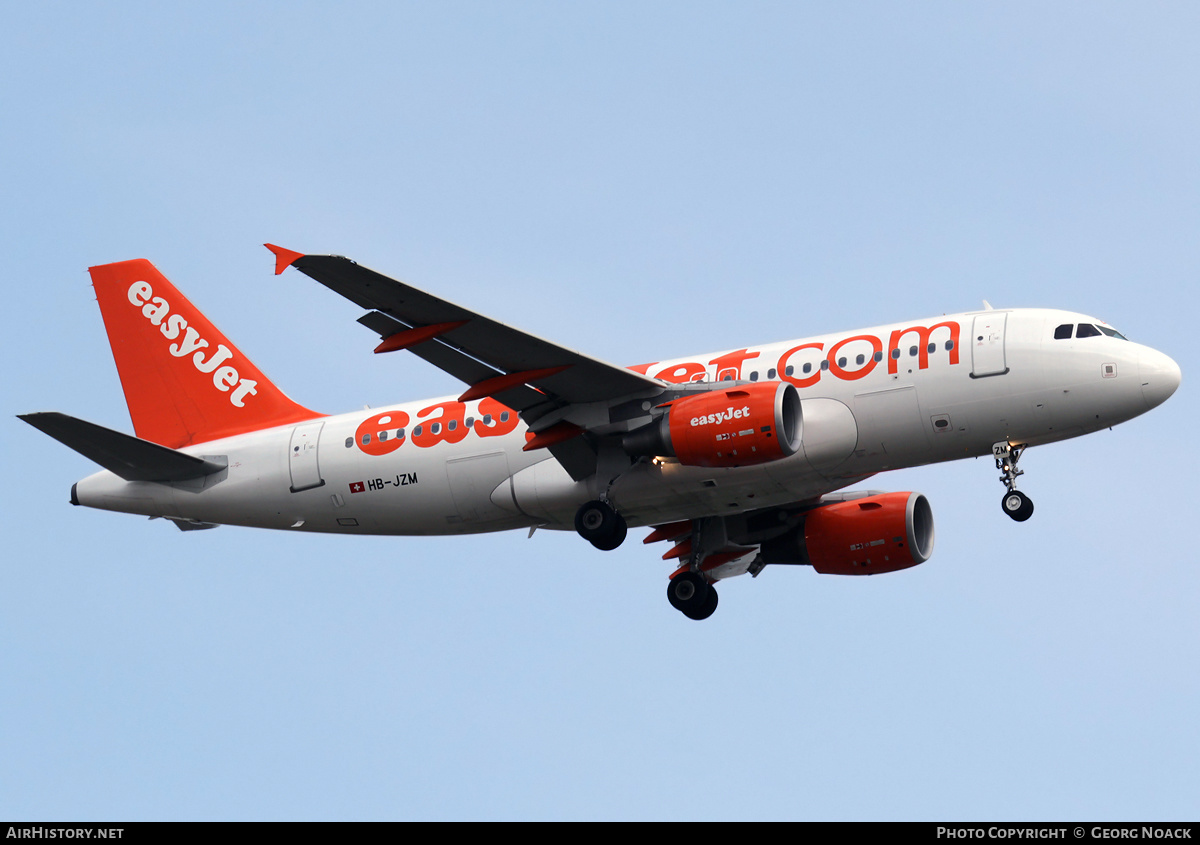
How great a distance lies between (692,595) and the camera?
40031 millimetres

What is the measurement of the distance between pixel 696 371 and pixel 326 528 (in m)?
9.93

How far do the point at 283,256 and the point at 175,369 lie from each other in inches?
519

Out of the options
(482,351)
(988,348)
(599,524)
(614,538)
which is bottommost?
(614,538)

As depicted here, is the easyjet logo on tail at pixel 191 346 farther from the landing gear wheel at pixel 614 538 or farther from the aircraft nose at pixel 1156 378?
the aircraft nose at pixel 1156 378

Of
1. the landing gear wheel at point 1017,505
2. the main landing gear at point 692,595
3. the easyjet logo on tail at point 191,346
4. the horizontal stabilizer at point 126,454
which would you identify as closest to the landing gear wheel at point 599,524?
the main landing gear at point 692,595

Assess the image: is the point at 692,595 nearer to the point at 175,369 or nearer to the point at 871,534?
the point at 871,534

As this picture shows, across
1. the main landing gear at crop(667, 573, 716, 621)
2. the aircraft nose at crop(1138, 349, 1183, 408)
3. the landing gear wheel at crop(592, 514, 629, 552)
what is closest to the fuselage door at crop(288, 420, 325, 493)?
the landing gear wheel at crop(592, 514, 629, 552)

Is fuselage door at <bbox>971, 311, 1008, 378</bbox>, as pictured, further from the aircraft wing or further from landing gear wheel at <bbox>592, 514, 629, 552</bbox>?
landing gear wheel at <bbox>592, 514, 629, 552</bbox>

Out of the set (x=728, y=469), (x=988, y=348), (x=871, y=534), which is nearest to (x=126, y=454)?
(x=728, y=469)

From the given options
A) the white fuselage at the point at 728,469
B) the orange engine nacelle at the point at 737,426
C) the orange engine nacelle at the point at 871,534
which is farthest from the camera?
the orange engine nacelle at the point at 871,534

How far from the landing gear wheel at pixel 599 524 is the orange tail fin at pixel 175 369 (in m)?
8.98

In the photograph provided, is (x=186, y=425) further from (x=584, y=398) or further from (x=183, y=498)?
(x=584, y=398)

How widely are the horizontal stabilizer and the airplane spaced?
7 cm

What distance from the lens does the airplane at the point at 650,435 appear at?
33.8 m
